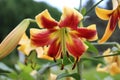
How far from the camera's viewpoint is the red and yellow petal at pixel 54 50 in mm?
851

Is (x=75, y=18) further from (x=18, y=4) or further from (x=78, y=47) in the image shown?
(x=18, y=4)

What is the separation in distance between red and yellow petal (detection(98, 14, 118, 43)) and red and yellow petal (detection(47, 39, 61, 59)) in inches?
4.0

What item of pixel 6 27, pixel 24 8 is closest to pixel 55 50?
pixel 6 27

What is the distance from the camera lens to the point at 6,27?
505 inches

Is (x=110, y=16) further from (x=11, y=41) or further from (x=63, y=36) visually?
(x=11, y=41)

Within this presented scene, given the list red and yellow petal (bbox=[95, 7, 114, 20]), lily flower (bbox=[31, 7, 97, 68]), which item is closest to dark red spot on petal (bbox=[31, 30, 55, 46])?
lily flower (bbox=[31, 7, 97, 68])

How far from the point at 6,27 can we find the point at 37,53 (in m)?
12.0

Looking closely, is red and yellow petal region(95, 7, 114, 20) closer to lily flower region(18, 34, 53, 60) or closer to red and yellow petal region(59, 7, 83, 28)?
red and yellow petal region(59, 7, 83, 28)

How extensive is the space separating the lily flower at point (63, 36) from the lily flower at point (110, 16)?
0.03 m

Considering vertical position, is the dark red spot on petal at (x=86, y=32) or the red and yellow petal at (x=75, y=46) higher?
the dark red spot on petal at (x=86, y=32)

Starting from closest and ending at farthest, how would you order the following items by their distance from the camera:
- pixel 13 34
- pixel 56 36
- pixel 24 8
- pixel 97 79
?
pixel 13 34
pixel 56 36
pixel 97 79
pixel 24 8

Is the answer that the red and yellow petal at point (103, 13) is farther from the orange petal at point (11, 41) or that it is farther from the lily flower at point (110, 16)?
the orange petal at point (11, 41)

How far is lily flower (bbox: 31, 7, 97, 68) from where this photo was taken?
821 mm

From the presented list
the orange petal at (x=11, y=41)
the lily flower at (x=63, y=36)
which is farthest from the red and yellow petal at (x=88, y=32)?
the orange petal at (x=11, y=41)
